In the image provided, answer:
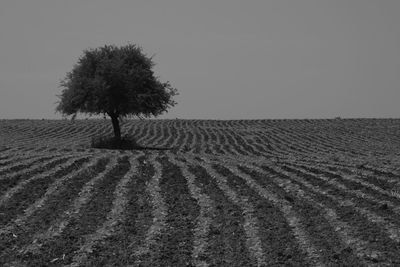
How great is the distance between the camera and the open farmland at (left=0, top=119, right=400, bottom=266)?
8.64 m

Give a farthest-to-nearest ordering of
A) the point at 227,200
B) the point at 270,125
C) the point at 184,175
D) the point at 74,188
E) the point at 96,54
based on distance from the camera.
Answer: the point at 270,125 < the point at 96,54 < the point at 184,175 < the point at 74,188 < the point at 227,200

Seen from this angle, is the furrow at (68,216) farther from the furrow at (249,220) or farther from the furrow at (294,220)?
the furrow at (294,220)

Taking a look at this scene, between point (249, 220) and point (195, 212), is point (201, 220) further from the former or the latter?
point (249, 220)

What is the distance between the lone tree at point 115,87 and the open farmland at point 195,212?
1010cm

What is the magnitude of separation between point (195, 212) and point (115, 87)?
19.6 metres

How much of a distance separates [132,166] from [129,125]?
31130 mm

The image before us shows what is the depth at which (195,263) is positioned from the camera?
8.30 meters

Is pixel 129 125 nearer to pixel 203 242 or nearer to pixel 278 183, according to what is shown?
pixel 278 183

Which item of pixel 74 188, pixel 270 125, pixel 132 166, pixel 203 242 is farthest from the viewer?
pixel 270 125

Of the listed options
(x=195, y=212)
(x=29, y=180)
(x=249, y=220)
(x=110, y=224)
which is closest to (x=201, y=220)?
(x=195, y=212)

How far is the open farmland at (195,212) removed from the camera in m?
8.64

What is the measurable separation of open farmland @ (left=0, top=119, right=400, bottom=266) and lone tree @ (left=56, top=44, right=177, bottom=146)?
10103 millimetres

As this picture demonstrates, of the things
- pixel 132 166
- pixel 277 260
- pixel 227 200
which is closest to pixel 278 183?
pixel 227 200

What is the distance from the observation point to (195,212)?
11523 millimetres
